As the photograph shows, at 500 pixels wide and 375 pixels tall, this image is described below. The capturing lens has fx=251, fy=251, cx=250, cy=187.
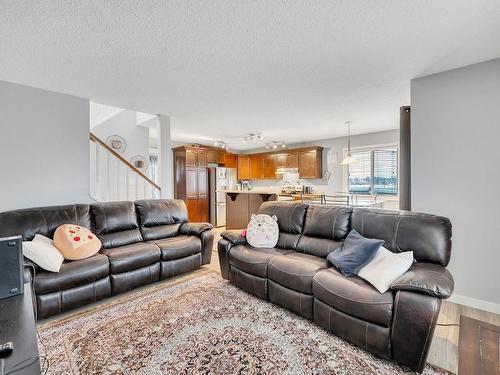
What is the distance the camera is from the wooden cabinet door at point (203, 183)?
665cm

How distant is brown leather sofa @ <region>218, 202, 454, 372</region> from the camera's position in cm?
162

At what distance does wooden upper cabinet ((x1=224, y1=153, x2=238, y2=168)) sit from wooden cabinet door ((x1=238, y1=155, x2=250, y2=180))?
133 mm

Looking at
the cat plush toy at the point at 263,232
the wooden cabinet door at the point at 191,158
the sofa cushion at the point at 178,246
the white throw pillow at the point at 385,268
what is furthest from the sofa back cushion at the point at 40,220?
the wooden cabinet door at the point at 191,158

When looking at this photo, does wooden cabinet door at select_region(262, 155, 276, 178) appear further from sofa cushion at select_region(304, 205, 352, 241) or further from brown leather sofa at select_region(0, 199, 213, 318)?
sofa cushion at select_region(304, 205, 352, 241)

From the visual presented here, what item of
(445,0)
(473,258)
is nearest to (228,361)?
(473,258)

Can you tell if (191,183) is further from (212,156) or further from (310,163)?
(310,163)

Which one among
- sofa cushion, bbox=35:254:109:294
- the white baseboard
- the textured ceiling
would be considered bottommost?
the white baseboard

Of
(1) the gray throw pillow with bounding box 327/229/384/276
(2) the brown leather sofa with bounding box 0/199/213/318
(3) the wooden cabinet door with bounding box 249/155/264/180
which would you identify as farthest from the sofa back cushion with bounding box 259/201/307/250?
(3) the wooden cabinet door with bounding box 249/155/264/180

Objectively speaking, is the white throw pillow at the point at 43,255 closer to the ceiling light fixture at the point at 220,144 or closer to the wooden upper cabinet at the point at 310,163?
Result: the ceiling light fixture at the point at 220,144

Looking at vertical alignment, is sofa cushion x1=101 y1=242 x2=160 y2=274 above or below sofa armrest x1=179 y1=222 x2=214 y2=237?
below

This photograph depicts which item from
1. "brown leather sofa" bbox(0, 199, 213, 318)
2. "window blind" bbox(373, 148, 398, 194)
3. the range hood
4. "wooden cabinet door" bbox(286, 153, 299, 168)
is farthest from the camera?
the range hood

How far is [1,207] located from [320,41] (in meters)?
3.89

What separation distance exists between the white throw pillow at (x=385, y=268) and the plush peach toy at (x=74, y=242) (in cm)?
270

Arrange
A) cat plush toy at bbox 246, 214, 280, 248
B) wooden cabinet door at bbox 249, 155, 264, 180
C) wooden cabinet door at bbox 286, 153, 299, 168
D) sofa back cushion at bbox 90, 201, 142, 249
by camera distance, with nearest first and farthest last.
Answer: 1. cat plush toy at bbox 246, 214, 280, 248
2. sofa back cushion at bbox 90, 201, 142, 249
3. wooden cabinet door at bbox 286, 153, 299, 168
4. wooden cabinet door at bbox 249, 155, 264, 180
